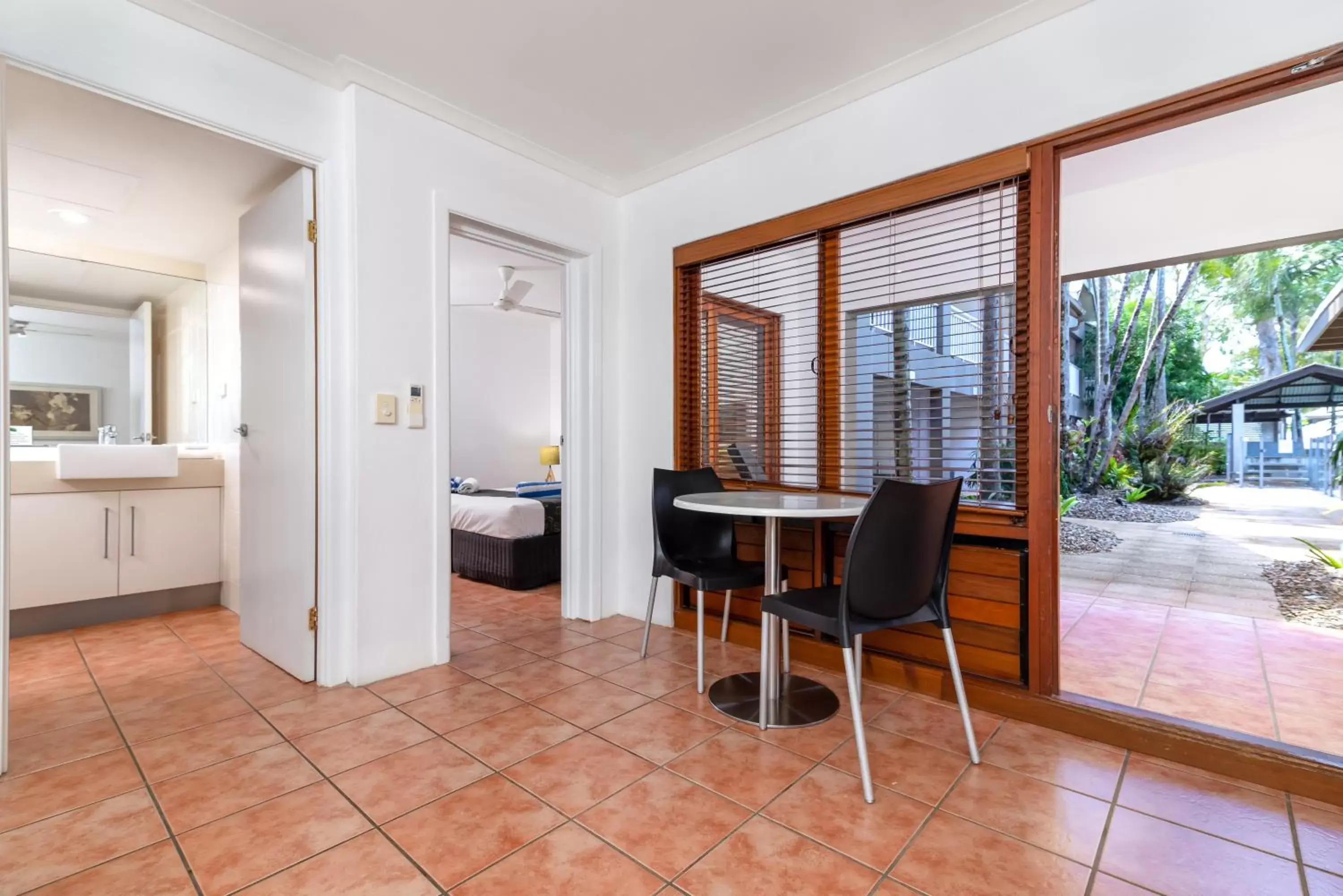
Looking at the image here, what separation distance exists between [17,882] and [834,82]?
3425mm

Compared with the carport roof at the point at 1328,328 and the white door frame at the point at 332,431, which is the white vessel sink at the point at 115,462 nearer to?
the white door frame at the point at 332,431

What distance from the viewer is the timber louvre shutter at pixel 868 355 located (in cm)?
226

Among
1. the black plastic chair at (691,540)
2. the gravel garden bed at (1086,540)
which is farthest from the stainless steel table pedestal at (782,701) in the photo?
the gravel garden bed at (1086,540)

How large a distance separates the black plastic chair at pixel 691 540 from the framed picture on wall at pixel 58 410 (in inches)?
143

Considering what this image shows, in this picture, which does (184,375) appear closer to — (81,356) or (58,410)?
(81,356)

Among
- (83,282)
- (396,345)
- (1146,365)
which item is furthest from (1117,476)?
(83,282)

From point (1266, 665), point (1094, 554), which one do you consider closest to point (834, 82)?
point (1266, 665)

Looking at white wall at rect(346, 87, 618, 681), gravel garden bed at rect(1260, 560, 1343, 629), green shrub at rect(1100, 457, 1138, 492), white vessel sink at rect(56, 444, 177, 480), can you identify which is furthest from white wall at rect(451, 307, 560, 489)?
green shrub at rect(1100, 457, 1138, 492)

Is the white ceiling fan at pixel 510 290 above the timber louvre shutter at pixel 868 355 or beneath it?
above

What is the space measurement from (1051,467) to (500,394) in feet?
19.5

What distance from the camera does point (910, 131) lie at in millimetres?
2416

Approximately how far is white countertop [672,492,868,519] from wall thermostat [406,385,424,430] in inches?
46.8

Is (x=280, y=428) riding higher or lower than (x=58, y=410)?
lower

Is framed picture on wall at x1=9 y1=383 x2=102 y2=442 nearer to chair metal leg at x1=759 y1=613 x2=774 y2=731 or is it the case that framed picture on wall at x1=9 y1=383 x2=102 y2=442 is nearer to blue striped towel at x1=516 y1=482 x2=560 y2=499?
blue striped towel at x1=516 y1=482 x2=560 y2=499
